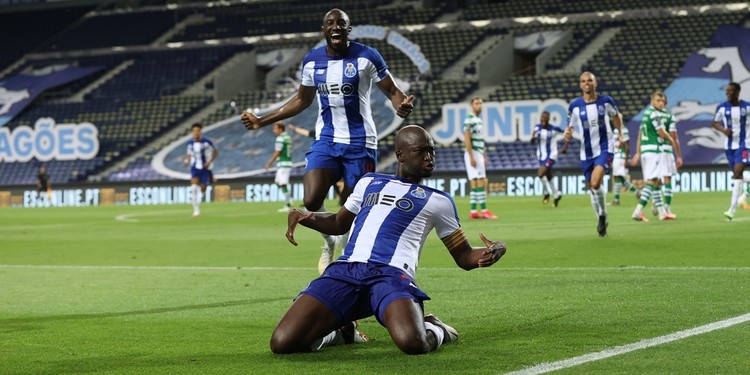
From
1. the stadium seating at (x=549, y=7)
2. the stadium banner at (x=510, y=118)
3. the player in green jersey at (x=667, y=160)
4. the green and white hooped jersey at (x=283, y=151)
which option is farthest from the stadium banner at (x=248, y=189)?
the player in green jersey at (x=667, y=160)

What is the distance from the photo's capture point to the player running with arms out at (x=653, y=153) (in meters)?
21.3

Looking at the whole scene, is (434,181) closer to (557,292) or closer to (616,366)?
(557,292)

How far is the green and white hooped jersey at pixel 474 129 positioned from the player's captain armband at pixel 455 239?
16965mm

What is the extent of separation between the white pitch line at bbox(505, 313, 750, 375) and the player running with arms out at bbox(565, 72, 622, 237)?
925 cm

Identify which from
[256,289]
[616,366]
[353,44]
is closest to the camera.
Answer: [616,366]

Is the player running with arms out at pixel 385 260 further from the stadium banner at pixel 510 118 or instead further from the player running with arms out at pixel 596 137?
the stadium banner at pixel 510 118

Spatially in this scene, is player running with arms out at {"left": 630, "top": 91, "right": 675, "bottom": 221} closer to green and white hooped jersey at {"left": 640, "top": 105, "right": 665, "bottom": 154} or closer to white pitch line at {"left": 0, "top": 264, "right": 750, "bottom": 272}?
green and white hooped jersey at {"left": 640, "top": 105, "right": 665, "bottom": 154}

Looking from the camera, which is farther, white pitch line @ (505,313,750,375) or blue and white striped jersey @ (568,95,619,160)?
blue and white striped jersey @ (568,95,619,160)

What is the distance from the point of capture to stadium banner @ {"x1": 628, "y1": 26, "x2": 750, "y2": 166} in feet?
133

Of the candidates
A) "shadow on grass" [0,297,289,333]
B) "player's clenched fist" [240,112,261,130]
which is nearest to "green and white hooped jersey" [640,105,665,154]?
"shadow on grass" [0,297,289,333]

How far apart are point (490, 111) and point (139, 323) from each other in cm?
3662

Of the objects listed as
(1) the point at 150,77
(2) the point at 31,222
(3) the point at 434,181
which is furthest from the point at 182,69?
(2) the point at 31,222

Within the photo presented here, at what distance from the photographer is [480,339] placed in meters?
7.43

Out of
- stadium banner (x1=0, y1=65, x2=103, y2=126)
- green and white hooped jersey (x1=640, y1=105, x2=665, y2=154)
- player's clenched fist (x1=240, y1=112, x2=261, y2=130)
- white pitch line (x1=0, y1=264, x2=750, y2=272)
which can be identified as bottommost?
white pitch line (x1=0, y1=264, x2=750, y2=272)
